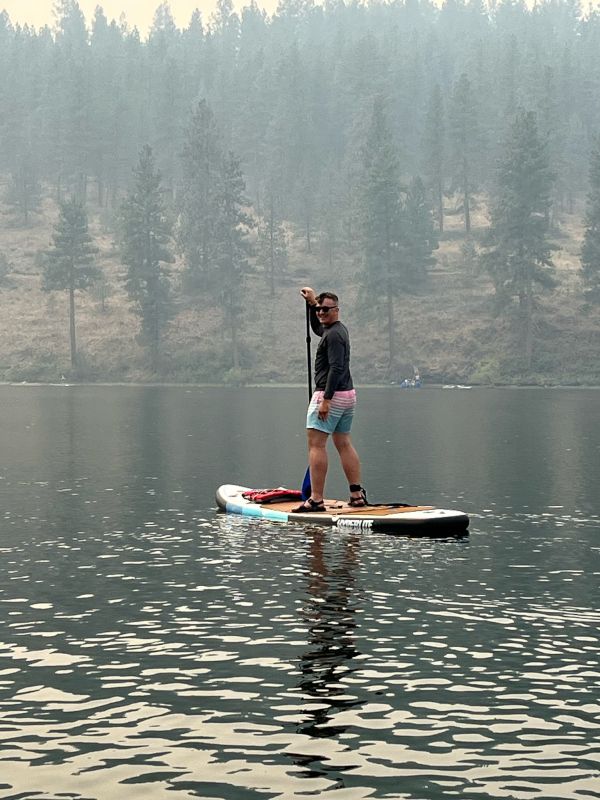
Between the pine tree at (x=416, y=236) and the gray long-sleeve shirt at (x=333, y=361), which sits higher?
the pine tree at (x=416, y=236)

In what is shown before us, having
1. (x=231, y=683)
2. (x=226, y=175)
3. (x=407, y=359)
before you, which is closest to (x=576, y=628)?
(x=231, y=683)

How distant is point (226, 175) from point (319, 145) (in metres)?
39.8

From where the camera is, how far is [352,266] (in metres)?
120

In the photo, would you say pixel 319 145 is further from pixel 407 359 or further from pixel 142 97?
pixel 407 359

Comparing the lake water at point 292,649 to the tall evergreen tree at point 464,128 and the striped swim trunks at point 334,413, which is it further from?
the tall evergreen tree at point 464,128

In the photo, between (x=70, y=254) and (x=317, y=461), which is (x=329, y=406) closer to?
(x=317, y=461)

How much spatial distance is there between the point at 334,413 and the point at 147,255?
8555 cm

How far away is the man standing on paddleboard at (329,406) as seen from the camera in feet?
64.1

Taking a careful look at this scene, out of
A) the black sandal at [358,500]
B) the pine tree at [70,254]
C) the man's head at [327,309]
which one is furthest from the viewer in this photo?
the pine tree at [70,254]

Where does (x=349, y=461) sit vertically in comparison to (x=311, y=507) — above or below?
above

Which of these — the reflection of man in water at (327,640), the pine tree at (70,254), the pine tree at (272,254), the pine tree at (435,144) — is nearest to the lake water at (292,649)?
the reflection of man in water at (327,640)

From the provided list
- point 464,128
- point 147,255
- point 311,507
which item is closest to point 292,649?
point 311,507

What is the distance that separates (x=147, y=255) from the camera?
104 m

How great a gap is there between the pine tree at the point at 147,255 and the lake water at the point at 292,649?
7673 cm
